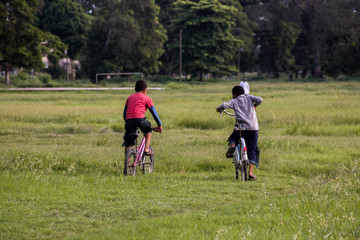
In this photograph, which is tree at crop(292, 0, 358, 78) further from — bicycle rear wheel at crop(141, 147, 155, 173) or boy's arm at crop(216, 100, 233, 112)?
boy's arm at crop(216, 100, 233, 112)

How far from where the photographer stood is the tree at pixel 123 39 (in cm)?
5594

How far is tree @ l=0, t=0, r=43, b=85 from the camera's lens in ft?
133

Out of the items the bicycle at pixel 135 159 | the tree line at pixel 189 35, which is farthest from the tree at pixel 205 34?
the bicycle at pixel 135 159

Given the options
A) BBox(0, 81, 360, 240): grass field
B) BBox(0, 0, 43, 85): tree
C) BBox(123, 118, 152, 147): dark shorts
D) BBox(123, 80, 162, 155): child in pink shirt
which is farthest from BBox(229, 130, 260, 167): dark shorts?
BBox(0, 0, 43, 85): tree

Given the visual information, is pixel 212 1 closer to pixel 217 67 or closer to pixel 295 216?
pixel 217 67

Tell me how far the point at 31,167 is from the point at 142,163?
1961 millimetres

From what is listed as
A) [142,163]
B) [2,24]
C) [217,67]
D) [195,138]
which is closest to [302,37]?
[217,67]

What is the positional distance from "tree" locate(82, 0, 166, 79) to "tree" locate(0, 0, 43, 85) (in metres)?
14.4

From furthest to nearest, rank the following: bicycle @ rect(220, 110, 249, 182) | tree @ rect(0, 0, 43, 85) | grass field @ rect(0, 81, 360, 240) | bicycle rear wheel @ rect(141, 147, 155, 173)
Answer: tree @ rect(0, 0, 43, 85)
bicycle rear wheel @ rect(141, 147, 155, 173)
bicycle @ rect(220, 110, 249, 182)
grass field @ rect(0, 81, 360, 240)

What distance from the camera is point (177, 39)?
231ft

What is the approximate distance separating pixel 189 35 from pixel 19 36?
99.3 feet

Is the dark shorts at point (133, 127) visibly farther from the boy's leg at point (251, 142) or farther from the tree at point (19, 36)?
the tree at point (19, 36)

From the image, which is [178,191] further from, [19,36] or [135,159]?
[19,36]

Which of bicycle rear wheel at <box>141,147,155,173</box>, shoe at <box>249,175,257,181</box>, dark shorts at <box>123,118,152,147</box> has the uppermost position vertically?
dark shorts at <box>123,118,152,147</box>
